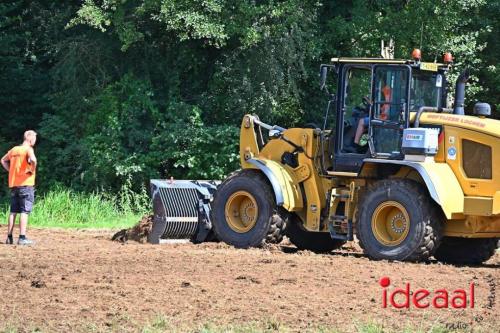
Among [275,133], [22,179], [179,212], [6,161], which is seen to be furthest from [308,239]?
[6,161]

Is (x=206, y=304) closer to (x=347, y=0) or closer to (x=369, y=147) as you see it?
(x=369, y=147)

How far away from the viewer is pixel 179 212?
17.1m

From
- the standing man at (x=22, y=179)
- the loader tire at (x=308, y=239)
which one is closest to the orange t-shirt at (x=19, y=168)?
the standing man at (x=22, y=179)

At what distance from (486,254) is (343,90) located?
304 cm

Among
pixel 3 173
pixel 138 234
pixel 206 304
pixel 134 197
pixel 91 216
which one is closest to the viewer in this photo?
pixel 206 304

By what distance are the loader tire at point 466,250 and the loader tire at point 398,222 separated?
1.27 metres

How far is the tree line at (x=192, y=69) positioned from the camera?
2361 centimetres

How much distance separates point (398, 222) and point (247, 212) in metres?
2.63

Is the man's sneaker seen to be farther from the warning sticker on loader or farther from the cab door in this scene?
the warning sticker on loader

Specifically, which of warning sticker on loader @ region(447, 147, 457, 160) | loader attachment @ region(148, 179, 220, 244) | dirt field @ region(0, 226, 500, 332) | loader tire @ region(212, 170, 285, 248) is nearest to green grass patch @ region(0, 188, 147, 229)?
loader attachment @ region(148, 179, 220, 244)

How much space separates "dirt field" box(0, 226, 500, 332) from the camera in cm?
993

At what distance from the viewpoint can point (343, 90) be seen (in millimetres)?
15594

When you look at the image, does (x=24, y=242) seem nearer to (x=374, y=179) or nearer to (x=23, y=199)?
(x=23, y=199)

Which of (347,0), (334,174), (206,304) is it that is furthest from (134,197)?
(206,304)
